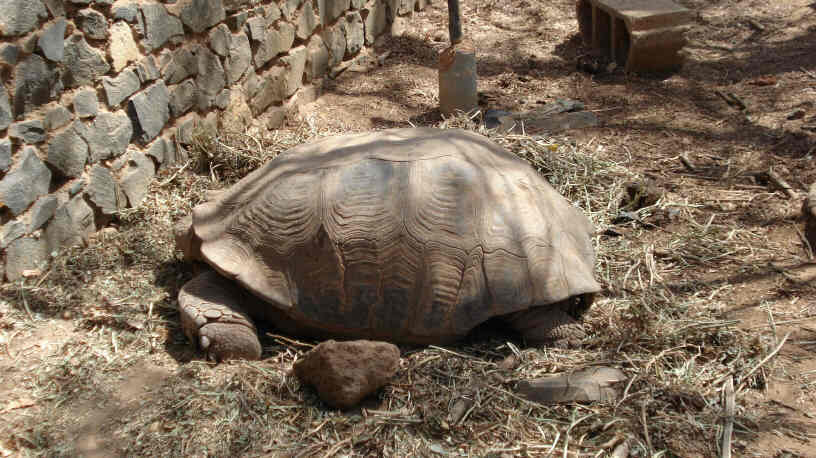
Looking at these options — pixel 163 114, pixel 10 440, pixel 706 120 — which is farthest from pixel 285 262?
pixel 706 120

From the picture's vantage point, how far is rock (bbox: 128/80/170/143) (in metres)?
4.38

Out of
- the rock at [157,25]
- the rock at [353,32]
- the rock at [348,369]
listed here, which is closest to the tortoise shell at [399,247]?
the rock at [348,369]

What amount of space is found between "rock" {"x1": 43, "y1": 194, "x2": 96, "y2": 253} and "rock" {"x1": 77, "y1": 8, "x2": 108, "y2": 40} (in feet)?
2.90

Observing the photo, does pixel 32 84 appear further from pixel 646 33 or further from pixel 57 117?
pixel 646 33

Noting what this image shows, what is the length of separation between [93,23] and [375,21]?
14.1 feet

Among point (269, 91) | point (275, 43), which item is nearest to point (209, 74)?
point (269, 91)

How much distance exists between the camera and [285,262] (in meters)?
3.36

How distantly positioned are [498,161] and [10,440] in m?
2.45

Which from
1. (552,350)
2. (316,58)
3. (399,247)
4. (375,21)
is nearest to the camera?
(399,247)

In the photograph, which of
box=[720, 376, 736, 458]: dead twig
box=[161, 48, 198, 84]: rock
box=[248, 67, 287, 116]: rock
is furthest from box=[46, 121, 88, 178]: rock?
box=[720, 376, 736, 458]: dead twig

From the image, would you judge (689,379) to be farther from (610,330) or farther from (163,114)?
(163,114)

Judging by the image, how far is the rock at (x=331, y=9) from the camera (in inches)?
260

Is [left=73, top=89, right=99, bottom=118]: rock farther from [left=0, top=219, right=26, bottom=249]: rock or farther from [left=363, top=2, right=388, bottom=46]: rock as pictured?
[left=363, top=2, right=388, bottom=46]: rock

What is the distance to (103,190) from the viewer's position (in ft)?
13.8
